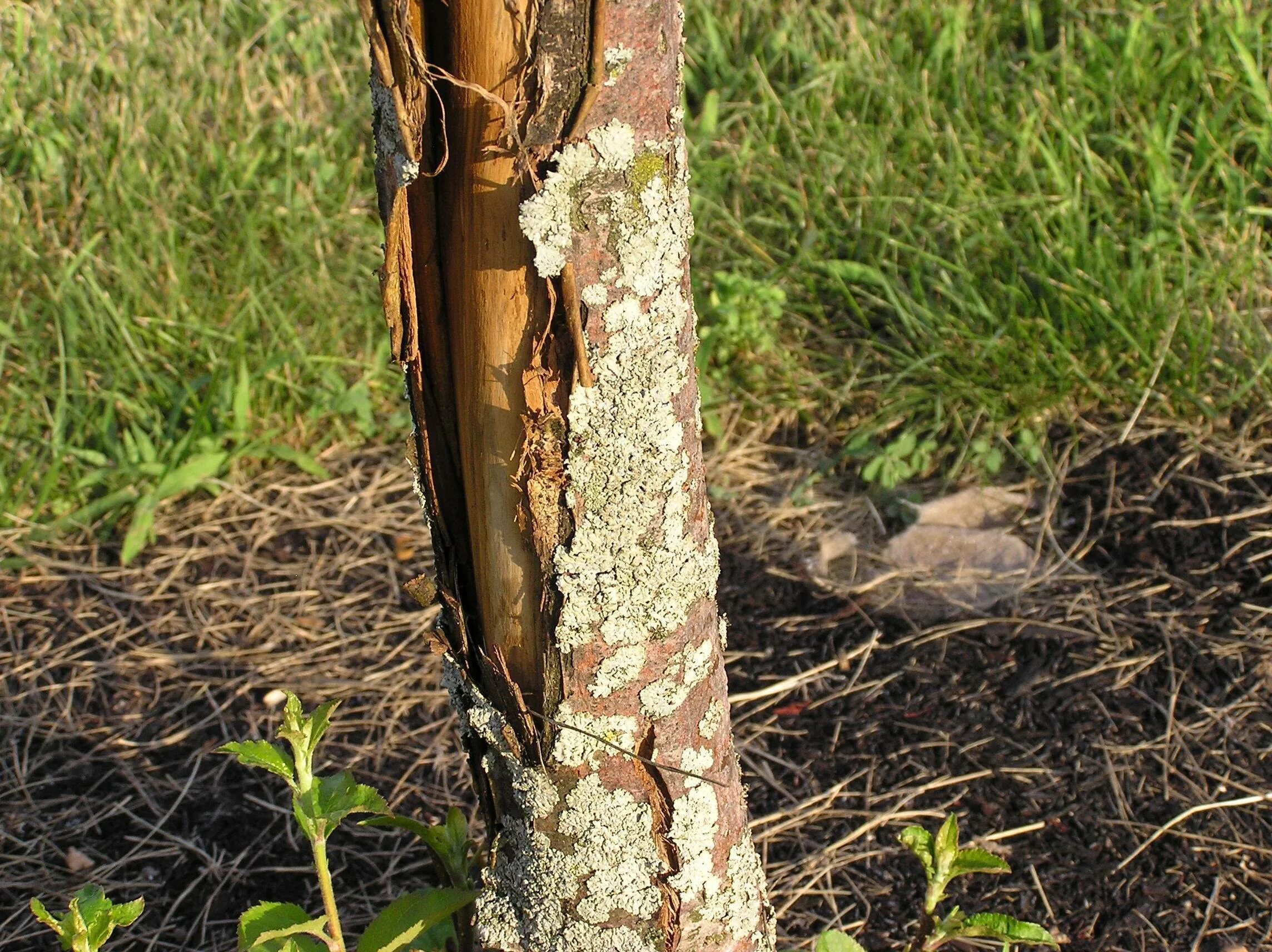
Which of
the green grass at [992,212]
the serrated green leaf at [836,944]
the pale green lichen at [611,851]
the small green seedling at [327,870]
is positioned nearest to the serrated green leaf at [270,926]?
the small green seedling at [327,870]

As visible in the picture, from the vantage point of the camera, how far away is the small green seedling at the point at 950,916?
53.2 inches

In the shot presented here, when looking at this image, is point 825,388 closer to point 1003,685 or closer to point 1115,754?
point 1003,685

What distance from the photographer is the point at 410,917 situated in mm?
1400

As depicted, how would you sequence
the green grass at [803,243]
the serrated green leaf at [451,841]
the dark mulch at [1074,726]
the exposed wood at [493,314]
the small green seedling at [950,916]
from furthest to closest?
the green grass at [803,243], the dark mulch at [1074,726], the serrated green leaf at [451,841], the small green seedling at [950,916], the exposed wood at [493,314]

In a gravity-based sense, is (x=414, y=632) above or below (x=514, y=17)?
below

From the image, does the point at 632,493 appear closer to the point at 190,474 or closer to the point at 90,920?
the point at 90,920

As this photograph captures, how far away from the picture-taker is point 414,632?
8.41 feet

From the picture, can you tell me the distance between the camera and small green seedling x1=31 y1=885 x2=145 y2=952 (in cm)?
119

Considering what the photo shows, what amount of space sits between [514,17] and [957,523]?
1.99 m

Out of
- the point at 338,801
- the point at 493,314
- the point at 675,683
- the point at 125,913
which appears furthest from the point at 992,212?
the point at 125,913

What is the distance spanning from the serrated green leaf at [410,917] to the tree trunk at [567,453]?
1.9 inches

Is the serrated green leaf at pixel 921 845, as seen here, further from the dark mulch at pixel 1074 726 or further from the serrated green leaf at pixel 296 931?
the serrated green leaf at pixel 296 931

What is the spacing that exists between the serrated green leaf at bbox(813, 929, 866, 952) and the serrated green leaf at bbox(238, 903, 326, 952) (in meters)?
0.58

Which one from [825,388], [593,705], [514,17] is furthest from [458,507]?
[825,388]
